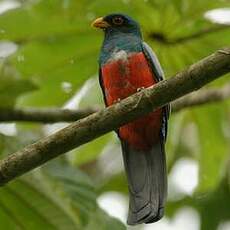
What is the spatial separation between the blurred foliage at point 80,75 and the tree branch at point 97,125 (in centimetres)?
43

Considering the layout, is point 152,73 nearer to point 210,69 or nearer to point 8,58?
point 8,58

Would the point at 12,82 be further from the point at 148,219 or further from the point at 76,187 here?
the point at 148,219

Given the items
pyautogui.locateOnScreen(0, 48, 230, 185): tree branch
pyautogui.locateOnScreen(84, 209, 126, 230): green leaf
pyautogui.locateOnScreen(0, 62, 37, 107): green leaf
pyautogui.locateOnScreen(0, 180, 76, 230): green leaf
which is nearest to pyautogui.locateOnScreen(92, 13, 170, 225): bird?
pyautogui.locateOnScreen(84, 209, 126, 230): green leaf

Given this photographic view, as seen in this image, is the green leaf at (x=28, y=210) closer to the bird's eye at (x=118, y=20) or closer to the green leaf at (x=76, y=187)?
the green leaf at (x=76, y=187)

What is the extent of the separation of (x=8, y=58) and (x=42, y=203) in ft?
4.35

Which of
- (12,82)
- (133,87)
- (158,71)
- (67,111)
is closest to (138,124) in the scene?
(133,87)

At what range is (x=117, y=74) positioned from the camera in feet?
14.5

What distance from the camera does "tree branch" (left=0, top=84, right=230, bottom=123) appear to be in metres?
4.76

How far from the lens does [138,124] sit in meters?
4.40

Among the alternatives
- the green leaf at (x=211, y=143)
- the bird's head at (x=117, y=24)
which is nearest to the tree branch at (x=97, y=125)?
the bird's head at (x=117, y=24)

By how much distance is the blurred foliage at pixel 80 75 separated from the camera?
384 cm

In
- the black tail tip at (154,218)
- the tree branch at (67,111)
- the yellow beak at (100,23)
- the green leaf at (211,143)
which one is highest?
the yellow beak at (100,23)

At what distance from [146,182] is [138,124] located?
0.49 meters

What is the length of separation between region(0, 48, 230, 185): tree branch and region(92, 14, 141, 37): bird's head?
1.68m
